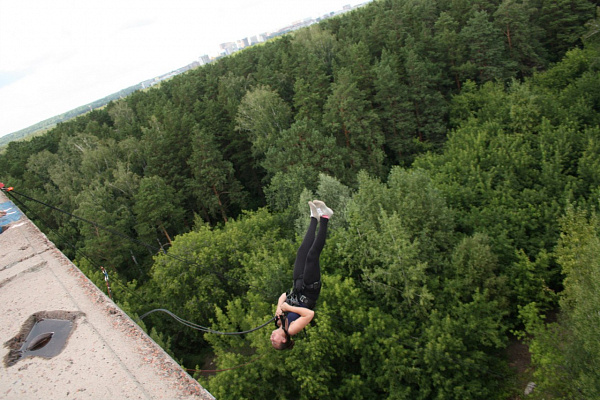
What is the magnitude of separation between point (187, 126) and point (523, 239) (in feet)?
88.8

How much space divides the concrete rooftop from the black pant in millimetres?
2461

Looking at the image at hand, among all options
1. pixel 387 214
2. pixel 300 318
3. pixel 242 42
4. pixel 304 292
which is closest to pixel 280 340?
pixel 300 318

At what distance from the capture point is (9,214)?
10164mm

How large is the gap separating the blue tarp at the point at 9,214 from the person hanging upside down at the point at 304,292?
9.11m

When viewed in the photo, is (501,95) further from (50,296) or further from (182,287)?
(50,296)

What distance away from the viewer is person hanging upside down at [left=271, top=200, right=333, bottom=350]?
5.56 m

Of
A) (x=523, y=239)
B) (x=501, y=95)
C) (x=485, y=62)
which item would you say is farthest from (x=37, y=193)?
(x=485, y=62)

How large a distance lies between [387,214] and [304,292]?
1023 centimetres

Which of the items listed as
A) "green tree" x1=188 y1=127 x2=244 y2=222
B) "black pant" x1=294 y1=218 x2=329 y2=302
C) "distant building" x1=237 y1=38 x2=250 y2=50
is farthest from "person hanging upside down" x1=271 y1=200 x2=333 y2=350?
"distant building" x1=237 y1=38 x2=250 y2=50

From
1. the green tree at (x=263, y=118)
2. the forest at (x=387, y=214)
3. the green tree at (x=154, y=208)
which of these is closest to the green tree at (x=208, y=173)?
the forest at (x=387, y=214)

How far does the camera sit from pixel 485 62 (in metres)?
32.0

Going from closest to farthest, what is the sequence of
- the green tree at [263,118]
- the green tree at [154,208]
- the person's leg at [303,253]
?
the person's leg at [303,253] < the green tree at [154,208] < the green tree at [263,118]

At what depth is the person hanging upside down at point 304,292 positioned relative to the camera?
18.2 feet

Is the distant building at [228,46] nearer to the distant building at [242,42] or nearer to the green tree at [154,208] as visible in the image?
the distant building at [242,42]
